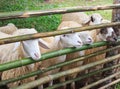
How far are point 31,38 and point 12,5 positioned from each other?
23.2 ft

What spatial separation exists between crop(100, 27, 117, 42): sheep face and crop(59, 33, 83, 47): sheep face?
71 cm

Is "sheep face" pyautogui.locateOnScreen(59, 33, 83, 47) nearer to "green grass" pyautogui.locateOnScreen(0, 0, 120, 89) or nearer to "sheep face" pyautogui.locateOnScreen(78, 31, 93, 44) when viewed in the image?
"sheep face" pyautogui.locateOnScreen(78, 31, 93, 44)

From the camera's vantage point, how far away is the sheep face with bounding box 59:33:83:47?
3.77 meters

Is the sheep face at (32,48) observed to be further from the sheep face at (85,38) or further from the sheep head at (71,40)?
the sheep face at (85,38)

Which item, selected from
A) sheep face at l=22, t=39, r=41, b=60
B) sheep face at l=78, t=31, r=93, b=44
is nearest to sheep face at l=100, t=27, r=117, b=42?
sheep face at l=78, t=31, r=93, b=44

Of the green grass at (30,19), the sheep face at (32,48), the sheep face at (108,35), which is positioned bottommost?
the green grass at (30,19)

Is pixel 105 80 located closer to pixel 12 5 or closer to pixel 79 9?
pixel 79 9

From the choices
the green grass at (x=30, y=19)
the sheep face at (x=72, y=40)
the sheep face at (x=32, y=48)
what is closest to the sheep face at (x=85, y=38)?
the sheep face at (x=72, y=40)

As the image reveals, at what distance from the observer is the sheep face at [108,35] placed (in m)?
4.31

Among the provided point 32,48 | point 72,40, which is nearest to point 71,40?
point 72,40

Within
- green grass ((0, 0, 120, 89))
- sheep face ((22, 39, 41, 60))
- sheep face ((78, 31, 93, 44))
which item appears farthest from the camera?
green grass ((0, 0, 120, 89))

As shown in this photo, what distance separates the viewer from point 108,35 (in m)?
4.44

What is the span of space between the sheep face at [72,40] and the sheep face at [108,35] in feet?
2.34

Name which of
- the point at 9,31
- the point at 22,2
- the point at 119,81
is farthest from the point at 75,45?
the point at 22,2
